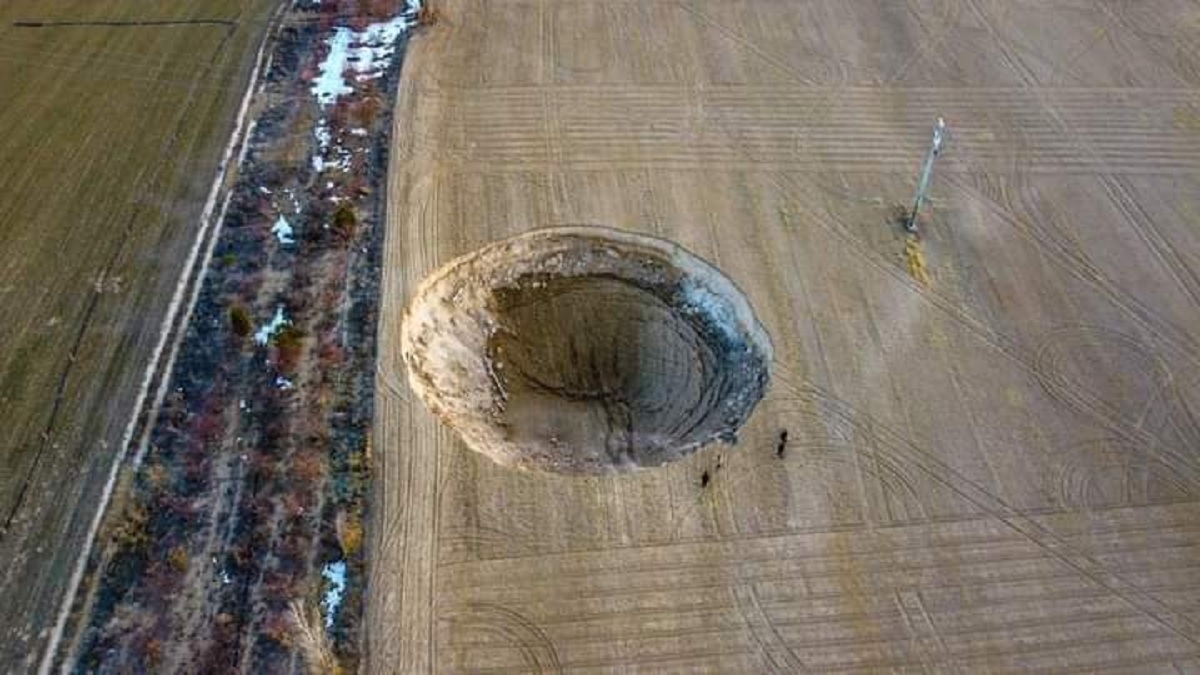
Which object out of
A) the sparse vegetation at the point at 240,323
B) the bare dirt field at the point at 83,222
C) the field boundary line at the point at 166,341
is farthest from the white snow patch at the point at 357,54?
the sparse vegetation at the point at 240,323

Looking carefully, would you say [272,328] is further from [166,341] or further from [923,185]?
[923,185]

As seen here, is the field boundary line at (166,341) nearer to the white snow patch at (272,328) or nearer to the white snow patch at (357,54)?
the white snow patch at (272,328)

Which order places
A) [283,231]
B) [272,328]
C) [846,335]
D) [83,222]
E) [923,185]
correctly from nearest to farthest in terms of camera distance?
[272,328] → [846,335] → [83,222] → [283,231] → [923,185]

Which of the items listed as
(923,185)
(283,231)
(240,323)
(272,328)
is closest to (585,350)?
(272,328)

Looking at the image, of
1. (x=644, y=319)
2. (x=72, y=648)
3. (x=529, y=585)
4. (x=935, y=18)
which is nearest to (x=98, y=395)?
(x=72, y=648)

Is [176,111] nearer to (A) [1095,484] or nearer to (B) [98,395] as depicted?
(B) [98,395]

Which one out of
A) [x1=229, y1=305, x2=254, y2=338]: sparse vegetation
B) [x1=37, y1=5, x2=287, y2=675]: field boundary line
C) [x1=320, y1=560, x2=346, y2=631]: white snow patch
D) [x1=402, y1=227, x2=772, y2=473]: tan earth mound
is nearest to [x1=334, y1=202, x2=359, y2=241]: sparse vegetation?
[x1=402, y1=227, x2=772, y2=473]: tan earth mound
